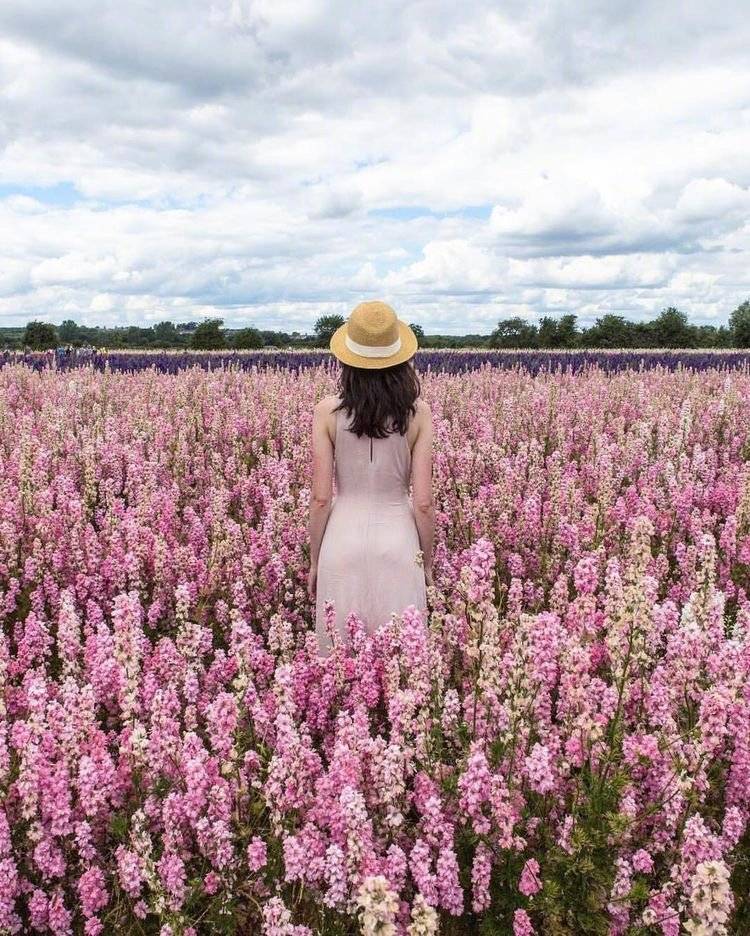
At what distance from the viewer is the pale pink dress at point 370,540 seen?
4.07 m

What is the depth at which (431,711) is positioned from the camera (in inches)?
114

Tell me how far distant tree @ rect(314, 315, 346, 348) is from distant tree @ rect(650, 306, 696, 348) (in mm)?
30174

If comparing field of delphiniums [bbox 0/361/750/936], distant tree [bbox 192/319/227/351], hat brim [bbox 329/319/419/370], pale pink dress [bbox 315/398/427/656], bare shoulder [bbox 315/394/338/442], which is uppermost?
distant tree [bbox 192/319/227/351]

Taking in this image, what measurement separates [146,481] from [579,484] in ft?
12.3

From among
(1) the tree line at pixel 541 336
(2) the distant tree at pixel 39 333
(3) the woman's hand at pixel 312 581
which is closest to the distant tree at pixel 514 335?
(1) the tree line at pixel 541 336

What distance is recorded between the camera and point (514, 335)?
222 feet

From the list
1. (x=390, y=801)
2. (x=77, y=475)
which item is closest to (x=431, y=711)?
(x=390, y=801)

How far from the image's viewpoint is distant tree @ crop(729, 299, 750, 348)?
7150 cm

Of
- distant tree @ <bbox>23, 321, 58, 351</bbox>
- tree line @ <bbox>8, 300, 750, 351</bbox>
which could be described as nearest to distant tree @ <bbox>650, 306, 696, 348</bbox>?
tree line @ <bbox>8, 300, 750, 351</bbox>

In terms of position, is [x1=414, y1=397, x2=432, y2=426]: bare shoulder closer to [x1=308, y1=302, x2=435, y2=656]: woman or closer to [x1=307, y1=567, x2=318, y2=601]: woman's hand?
[x1=308, y1=302, x2=435, y2=656]: woman

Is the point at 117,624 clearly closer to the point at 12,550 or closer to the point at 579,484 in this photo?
the point at 12,550

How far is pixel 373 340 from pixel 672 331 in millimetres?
77923

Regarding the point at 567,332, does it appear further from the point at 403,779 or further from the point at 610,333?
the point at 403,779

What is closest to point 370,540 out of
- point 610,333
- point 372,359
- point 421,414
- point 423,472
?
point 423,472
